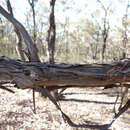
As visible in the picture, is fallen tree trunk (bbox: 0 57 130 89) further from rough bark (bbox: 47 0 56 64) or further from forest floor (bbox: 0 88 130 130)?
rough bark (bbox: 47 0 56 64)

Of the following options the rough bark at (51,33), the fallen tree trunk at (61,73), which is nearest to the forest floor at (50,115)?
the rough bark at (51,33)

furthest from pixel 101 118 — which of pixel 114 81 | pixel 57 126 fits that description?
pixel 114 81

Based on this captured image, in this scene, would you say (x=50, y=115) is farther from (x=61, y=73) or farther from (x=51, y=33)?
(x=61, y=73)

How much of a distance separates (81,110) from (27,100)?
2.27 meters

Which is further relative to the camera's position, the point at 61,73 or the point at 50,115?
the point at 50,115

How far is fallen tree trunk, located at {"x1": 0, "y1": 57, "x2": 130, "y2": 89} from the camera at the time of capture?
1020mm

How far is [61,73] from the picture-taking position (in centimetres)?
105

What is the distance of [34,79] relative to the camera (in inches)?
40.4

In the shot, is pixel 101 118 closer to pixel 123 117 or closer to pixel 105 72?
pixel 123 117

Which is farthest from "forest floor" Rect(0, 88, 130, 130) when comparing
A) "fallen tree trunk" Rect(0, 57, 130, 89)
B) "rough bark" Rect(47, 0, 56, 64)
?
"fallen tree trunk" Rect(0, 57, 130, 89)

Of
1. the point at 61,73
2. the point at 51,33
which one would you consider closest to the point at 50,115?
the point at 51,33

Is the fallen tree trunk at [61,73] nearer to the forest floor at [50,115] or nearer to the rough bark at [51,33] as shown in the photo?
the forest floor at [50,115]

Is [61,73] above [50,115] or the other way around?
above

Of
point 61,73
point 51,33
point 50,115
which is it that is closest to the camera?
point 61,73
